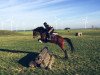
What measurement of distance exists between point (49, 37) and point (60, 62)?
4008 mm

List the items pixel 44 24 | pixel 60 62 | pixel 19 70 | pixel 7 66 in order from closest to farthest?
pixel 19 70 < pixel 7 66 < pixel 60 62 < pixel 44 24

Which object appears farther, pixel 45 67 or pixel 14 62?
pixel 14 62

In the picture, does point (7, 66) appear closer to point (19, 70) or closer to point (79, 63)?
point (19, 70)

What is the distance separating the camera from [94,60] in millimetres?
26297

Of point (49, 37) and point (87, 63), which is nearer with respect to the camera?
point (87, 63)

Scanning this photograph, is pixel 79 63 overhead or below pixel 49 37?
below

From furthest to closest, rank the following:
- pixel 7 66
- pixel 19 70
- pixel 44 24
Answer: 1. pixel 44 24
2. pixel 7 66
3. pixel 19 70

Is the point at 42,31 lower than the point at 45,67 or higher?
higher

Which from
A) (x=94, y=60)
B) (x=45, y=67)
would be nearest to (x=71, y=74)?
(x=45, y=67)

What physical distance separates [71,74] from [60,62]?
466 cm

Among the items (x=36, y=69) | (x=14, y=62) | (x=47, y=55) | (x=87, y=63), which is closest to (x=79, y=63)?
(x=87, y=63)

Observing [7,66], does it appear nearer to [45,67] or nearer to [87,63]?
[45,67]

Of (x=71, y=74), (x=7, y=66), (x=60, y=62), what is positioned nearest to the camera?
(x=71, y=74)

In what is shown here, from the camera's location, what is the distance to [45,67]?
74.5 feet
